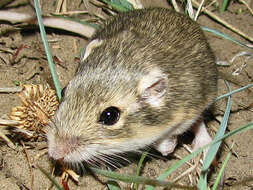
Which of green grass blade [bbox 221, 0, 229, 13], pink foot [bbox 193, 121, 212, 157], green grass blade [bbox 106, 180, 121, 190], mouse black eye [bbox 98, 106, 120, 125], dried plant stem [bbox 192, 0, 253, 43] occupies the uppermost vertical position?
Answer: green grass blade [bbox 221, 0, 229, 13]

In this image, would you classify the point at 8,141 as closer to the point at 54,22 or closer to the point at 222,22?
the point at 54,22

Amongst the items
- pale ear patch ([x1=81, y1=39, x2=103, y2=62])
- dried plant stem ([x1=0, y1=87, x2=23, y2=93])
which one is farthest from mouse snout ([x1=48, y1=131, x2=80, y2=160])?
dried plant stem ([x1=0, y1=87, x2=23, y2=93])

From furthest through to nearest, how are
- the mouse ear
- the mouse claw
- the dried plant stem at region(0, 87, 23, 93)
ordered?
the dried plant stem at region(0, 87, 23, 93) → the mouse claw → the mouse ear

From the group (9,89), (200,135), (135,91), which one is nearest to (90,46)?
(135,91)

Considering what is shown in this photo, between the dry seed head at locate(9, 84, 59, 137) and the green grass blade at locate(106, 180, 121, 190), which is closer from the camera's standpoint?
the green grass blade at locate(106, 180, 121, 190)

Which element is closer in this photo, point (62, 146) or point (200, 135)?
point (62, 146)

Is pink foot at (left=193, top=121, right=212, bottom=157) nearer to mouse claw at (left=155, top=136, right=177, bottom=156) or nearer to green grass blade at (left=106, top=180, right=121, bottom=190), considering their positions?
mouse claw at (left=155, top=136, right=177, bottom=156)
